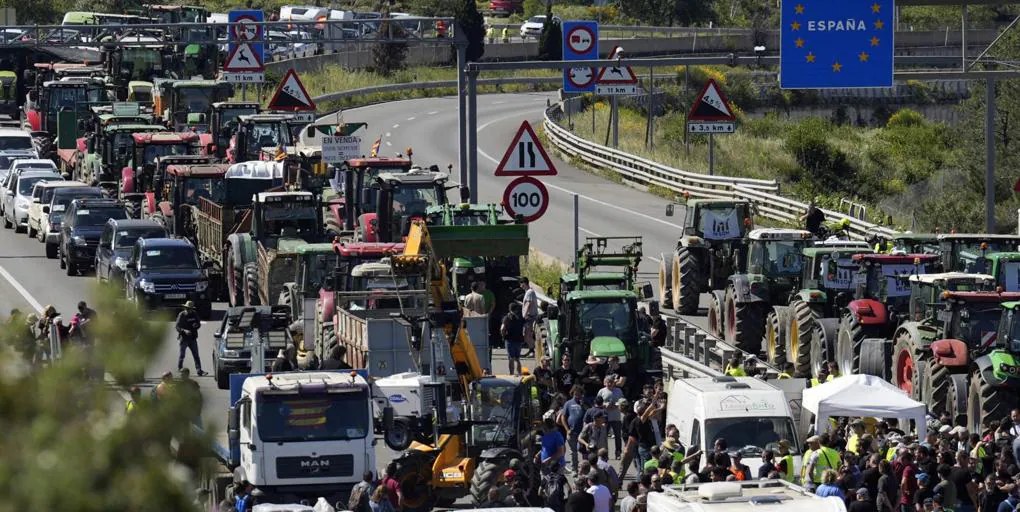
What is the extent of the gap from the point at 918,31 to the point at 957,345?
255ft

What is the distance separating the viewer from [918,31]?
97.5 metres

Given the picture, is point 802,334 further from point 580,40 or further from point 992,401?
point 580,40

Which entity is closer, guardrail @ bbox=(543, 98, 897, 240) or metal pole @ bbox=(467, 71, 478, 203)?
metal pole @ bbox=(467, 71, 478, 203)

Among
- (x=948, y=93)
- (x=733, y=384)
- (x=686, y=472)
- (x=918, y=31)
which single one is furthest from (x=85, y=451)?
(x=918, y=31)

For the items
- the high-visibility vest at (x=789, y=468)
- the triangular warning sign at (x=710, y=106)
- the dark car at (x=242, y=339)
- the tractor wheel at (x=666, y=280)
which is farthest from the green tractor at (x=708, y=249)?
the high-visibility vest at (x=789, y=468)

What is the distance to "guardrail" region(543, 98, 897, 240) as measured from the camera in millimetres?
44781

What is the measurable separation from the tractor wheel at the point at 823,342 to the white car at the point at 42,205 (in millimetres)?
19997

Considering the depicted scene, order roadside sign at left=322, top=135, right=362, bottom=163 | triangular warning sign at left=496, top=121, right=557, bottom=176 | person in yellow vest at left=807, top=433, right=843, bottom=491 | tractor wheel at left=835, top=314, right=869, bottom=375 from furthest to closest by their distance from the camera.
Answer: roadside sign at left=322, top=135, right=362, bottom=163, tractor wheel at left=835, top=314, right=869, bottom=375, triangular warning sign at left=496, top=121, right=557, bottom=176, person in yellow vest at left=807, top=433, right=843, bottom=491

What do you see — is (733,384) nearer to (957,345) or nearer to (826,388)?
(826,388)

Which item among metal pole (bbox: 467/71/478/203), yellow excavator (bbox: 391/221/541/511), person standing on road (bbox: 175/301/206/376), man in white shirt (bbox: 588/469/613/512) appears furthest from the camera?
metal pole (bbox: 467/71/478/203)

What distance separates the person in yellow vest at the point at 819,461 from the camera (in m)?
18.6

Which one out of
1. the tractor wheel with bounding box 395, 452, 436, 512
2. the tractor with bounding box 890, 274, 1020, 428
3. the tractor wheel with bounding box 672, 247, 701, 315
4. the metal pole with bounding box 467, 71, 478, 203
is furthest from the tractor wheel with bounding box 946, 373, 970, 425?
the tractor wheel with bounding box 672, 247, 701, 315

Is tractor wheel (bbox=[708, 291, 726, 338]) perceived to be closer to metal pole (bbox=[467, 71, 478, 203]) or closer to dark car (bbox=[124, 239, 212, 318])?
metal pole (bbox=[467, 71, 478, 203])

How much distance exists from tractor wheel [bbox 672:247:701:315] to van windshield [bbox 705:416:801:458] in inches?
→ 524
